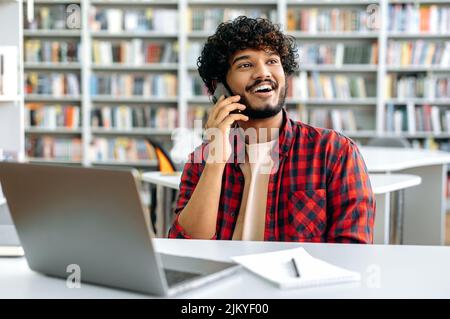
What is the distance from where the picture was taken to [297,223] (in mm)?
1546

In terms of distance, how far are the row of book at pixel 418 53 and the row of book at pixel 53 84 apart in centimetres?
294

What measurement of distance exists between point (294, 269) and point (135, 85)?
492 centimetres

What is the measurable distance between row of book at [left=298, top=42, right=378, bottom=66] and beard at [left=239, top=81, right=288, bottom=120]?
414 cm

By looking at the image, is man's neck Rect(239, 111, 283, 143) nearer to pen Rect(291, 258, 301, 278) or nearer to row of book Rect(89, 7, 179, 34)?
pen Rect(291, 258, 301, 278)

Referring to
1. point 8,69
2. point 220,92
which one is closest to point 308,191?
point 220,92

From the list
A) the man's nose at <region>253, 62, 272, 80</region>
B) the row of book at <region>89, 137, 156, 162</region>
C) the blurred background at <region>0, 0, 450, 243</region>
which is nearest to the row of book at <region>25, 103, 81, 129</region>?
the blurred background at <region>0, 0, 450, 243</region>

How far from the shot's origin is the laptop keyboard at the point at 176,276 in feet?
3.10

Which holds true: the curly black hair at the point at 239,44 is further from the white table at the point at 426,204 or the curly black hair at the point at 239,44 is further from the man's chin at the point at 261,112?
the white table at the point at 426,204

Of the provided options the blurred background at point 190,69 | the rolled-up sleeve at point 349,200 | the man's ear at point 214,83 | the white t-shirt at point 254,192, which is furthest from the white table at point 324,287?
the blurred background at point 190,69

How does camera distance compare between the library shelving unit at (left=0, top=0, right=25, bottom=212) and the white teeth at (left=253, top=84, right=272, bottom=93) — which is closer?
the white teeth at (left=253, top=84, right=272, bottom=93)

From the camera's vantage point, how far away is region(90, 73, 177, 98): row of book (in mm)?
5773
